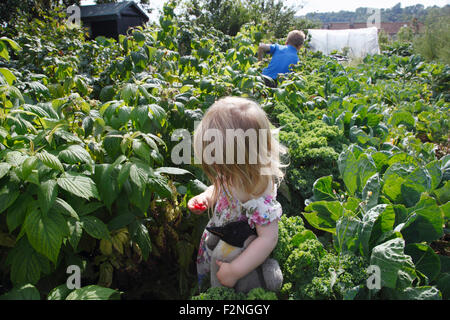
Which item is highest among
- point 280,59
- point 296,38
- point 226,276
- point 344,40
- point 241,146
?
point 344,40

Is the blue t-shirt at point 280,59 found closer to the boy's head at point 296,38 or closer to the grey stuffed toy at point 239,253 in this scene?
the boy's head at point 296,38

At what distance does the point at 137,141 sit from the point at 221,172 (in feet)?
1.35

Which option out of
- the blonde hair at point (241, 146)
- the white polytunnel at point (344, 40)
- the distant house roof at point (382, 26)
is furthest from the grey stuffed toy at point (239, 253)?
the distant house roof at point (382, 26)

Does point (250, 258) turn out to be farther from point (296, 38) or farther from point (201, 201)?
point (296, 38)

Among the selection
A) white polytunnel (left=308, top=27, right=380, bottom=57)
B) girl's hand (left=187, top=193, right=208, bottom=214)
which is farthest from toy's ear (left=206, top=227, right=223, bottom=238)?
white polytunnel (left=308, top=27, right=380, bottom=57)

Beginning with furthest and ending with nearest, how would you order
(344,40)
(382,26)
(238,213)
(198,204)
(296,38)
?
(382,26) < (344,40) < (296,38) < (198,204) < (238,213)

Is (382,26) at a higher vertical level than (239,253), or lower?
higher

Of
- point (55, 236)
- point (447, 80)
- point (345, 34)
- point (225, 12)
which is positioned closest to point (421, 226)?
point (55, 236)

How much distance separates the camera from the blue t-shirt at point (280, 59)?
17.9ft

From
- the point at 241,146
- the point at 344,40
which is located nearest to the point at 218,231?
the point at 241,146

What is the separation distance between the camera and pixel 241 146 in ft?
4.66

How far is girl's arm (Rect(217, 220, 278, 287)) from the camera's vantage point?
4.52 feet

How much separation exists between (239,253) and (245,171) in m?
0.38

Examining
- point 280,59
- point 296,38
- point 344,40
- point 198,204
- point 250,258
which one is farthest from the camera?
point 344,40
